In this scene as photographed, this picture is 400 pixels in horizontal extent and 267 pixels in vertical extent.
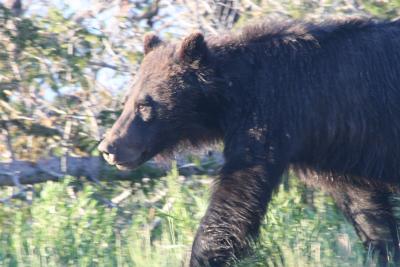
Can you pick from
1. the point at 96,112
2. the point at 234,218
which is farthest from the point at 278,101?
the point at 96,112

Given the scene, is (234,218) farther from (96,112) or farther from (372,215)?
(96,112)

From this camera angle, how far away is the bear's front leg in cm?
579

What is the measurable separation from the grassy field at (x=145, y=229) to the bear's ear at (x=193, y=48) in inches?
44.7

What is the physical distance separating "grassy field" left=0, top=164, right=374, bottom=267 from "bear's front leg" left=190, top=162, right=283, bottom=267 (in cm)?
17

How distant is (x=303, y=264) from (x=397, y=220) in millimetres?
1833

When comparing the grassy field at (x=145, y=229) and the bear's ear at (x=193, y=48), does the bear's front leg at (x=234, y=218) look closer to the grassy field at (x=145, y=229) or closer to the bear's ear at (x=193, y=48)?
the grassy field at (x=145, y=229)

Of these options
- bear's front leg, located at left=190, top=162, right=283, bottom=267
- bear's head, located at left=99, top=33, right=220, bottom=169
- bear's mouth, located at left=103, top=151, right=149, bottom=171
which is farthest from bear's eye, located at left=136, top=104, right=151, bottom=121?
bear's front leg, located at left=190, top=162, right=283, bottom=267

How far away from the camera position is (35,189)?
321 inches

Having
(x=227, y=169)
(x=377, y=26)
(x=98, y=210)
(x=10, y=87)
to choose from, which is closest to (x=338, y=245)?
(x=227, y=169)

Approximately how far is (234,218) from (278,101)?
0.86m

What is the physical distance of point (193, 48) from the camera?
6195 millimetres

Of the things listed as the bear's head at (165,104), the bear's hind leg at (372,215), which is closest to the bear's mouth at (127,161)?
the bear's head at (165,104)

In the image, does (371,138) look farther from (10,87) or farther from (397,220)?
(10,87)

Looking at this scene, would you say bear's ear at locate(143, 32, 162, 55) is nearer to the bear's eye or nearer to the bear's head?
the bear's head
